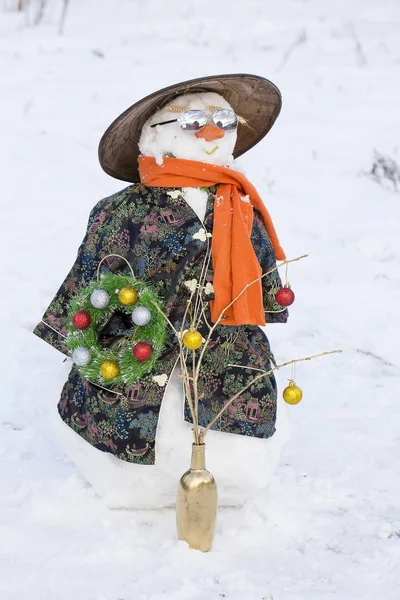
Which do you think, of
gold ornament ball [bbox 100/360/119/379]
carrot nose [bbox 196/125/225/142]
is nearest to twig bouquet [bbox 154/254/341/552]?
gold ornament ball [bbox 100/360/119/379]

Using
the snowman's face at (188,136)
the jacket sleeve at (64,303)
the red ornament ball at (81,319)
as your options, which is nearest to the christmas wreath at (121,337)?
the red ornament ball at (81,319)

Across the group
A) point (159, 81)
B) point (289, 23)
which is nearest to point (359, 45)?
point (289, 23)

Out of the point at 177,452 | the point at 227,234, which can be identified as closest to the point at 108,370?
the point at 177,452

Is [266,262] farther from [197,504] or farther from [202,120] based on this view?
[197,504]

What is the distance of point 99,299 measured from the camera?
3.05 m

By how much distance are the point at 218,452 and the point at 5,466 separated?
995mm

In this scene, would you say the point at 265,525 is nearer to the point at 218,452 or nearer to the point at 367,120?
the point at 218,452

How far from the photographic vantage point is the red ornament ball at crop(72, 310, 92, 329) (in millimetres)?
3104

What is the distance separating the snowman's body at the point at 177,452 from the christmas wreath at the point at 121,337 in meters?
0.24

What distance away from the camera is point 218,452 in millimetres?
3270

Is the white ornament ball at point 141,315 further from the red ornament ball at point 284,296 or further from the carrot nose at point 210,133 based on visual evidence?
the carrot nose at point 210,133

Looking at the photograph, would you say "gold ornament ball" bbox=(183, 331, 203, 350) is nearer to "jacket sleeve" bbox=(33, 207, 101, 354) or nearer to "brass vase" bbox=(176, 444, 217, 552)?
"brass vase" bbox=(176, 444, 217, 552)

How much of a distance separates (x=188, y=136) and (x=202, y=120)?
9 centimetres

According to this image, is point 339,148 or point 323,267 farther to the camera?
point 339,148
